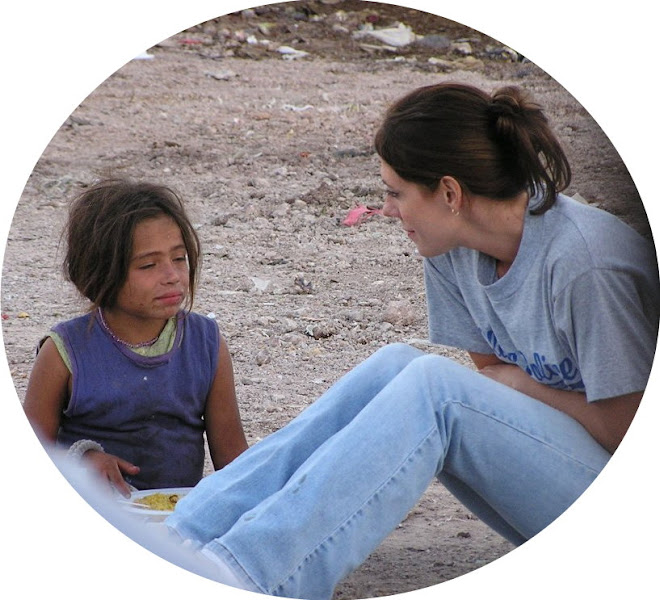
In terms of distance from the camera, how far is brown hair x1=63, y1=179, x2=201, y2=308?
1.85 m

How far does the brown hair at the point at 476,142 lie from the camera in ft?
5.15

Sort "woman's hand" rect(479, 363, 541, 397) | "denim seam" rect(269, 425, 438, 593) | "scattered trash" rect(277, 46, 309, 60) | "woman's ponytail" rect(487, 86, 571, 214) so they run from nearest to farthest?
"denim seam" rect(269, 425, 438, 593) → "woman's ponytail" rect(487, 86, 571, 214) → "woman's hand" rect(479, 363, 541, 397) → "scattered trash" rect(277, 46, 309, 60)

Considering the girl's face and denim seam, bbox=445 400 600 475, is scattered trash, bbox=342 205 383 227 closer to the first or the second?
the girl's face

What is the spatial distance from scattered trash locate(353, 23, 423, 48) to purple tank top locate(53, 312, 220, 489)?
70 centimetres

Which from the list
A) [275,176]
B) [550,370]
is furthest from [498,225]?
[275,176]

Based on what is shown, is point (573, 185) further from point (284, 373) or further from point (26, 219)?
point (26, 219)

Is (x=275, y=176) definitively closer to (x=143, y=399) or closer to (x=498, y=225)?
(x=143, y=399)

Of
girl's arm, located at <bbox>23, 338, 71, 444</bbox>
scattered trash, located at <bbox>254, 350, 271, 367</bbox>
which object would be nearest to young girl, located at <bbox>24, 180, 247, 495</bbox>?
girl's arm, located at <bbox>23, 338, 71, 444</bbox>

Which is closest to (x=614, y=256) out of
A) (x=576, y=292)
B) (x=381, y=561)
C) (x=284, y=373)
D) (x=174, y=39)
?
(x=576, y=292)

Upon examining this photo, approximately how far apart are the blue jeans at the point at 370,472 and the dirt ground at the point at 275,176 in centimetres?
44

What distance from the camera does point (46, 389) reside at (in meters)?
1.87

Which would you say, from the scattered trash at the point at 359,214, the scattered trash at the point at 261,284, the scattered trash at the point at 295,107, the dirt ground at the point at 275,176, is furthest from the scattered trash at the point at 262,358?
the scattered trash at the point at 295,107

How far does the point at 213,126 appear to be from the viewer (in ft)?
7.91

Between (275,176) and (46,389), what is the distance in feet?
2.55
